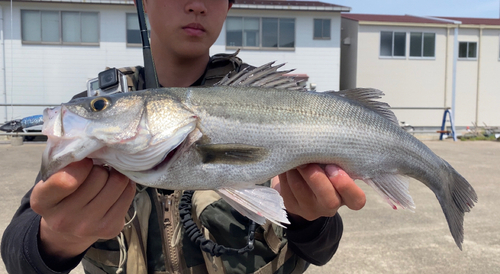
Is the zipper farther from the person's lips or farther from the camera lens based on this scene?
the person's lips

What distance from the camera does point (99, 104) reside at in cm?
141

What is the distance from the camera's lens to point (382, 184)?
179 centimetres

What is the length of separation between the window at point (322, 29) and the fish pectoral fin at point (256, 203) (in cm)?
1491

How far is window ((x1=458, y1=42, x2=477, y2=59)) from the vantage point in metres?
17.8

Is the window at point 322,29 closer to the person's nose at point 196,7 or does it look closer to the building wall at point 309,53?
the building wall at point 309,53

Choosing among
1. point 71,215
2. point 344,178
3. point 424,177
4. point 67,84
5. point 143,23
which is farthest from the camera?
point 67,84

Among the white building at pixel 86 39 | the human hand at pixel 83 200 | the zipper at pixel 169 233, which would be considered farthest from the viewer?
the white building at pixel 86 39

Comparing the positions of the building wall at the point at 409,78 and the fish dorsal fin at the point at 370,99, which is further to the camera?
the building wall at the point at 409,78

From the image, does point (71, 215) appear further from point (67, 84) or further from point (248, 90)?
point (67, 84)

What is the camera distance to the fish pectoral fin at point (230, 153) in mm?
1482

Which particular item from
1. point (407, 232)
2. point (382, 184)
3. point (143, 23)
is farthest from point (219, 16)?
point (407, 232)

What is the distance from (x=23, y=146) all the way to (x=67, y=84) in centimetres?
432

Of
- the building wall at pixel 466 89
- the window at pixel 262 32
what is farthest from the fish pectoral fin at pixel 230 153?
the building wall at pixel 466 89

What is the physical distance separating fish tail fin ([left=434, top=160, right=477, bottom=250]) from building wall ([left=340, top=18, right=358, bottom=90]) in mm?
15891
